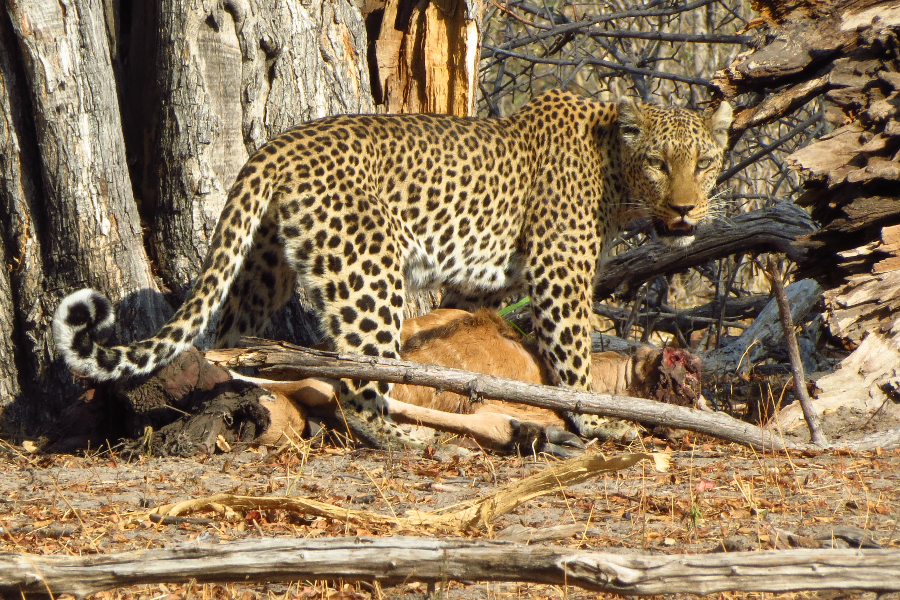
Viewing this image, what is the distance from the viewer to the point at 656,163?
6.84m

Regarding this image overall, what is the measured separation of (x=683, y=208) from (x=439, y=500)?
10.4 feet

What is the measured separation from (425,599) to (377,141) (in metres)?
3.59

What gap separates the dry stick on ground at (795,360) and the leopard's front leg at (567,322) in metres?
1.55

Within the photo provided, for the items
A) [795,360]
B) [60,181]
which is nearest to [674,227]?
[795,360]

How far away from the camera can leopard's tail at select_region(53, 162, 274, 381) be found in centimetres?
466

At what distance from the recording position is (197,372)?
5.55 meters

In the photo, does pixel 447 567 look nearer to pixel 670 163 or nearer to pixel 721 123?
pixel 670 163

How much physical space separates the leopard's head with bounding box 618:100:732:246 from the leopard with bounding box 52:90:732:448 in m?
0.01

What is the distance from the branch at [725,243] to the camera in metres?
7.53

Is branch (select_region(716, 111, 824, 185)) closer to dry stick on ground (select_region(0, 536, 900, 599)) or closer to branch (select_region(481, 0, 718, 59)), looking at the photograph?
branch (select_region(481, 0, 718, 59))

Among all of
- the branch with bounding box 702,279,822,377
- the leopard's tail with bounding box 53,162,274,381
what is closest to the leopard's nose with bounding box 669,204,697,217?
the branch with bounding box 702,279,822,377

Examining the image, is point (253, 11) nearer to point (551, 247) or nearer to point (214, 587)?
point (551, 247)

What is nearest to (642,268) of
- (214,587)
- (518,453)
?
(518,453)

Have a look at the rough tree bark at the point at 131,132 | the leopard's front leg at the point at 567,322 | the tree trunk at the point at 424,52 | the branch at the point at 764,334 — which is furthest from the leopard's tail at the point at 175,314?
the branch at the point at 764,334
